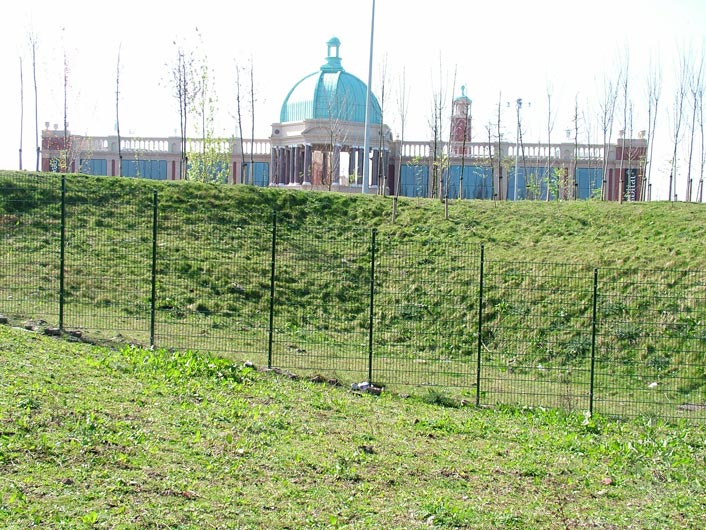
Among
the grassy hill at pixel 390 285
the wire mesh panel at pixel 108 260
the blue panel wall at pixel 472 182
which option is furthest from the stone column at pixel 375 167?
the wire mesh panel at pixel 108 260

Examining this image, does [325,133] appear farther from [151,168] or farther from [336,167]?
[151,168]

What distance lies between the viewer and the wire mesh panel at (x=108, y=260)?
16.9 m

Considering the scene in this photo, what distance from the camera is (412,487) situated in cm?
797

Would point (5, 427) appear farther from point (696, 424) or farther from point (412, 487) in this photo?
point (696, 424)

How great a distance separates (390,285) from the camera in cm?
2177

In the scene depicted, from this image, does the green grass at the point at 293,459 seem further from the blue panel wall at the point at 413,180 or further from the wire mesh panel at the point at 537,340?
the blue panel wall at the point at 413,180

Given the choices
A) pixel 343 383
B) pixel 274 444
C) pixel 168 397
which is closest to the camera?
pixel 274 444

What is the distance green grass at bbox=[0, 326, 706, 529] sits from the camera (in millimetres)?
6938

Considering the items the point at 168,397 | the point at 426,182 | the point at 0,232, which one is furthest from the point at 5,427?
the point at 426,182

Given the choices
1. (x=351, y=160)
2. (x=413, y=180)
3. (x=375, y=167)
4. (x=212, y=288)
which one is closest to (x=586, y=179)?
(x=413, y=180)

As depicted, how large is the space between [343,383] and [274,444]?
4.78 metres

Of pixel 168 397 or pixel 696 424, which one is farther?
pixel 696 424

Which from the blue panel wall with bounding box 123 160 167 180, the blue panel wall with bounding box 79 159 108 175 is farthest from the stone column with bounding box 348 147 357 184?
the blue panel wall with bounding box 79 159 108 175

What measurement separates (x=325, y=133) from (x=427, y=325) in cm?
3089
